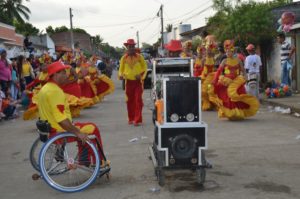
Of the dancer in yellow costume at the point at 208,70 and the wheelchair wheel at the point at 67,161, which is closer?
the wheelchair wheel at the point at 67,161

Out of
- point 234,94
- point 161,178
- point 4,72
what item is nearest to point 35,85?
point 4,72

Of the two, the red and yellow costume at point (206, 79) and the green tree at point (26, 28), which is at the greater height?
the green tree at point (26, 28)

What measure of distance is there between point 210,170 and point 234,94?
5.08m

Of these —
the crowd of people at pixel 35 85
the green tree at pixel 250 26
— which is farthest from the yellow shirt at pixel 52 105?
the green tree at pixel 250 26

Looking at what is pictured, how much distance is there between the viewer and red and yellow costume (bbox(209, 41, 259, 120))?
462 inches

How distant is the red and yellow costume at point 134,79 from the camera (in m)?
11.6

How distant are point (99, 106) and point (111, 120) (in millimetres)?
4284

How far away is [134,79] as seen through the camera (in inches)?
461

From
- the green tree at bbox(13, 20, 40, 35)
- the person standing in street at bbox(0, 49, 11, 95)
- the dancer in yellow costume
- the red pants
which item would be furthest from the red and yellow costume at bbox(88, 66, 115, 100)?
the green tree at bbox(13, 20, 40, 35)

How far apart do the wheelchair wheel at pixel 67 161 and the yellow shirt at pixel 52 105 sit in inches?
9.9

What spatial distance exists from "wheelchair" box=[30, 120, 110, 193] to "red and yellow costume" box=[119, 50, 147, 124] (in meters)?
5.26

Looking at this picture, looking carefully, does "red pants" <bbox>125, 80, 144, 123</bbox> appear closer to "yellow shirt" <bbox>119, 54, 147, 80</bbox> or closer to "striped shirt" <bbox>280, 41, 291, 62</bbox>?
"yellow shirt" <bbox>119, 54, 147, 80</bbox>

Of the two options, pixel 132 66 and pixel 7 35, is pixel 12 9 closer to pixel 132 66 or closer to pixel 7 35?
pixel 7 35

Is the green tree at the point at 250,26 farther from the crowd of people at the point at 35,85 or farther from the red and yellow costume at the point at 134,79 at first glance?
the red and yellow costume at the point at 134,79
